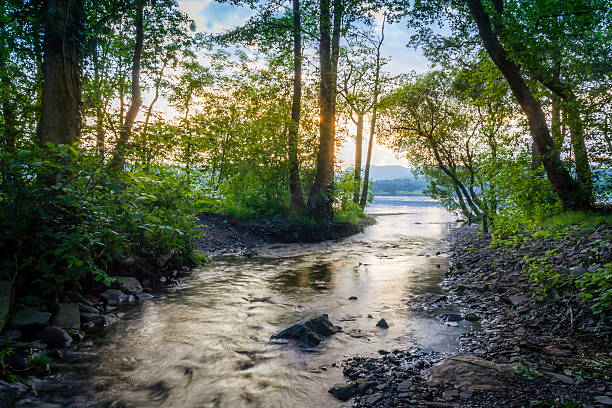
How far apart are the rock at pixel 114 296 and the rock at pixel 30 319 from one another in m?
1.54

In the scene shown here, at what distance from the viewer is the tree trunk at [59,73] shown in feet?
21.4

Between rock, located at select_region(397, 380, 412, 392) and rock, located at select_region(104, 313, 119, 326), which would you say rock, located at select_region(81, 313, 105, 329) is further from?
rock, located at select_region(397, 380, 412, 392)

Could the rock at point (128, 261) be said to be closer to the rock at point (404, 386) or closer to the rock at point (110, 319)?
the rock at point (110, 319)

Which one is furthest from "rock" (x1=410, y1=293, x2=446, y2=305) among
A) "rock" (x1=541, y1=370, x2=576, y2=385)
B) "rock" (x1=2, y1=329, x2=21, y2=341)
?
"rock" (x1=2, y1=329, x2=21, y2=341)

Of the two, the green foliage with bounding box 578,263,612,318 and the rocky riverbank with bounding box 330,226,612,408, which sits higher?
the green foliage with bounding box 578,263,612,318

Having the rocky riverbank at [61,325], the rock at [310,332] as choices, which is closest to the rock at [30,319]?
the rocky riverbank at [61,325]

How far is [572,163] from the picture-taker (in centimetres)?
952

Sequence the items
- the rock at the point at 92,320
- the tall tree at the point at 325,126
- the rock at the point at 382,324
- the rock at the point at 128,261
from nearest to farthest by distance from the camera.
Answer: the rock at the point at 92,320 < the rock at the point at 382,324 < the rock at the point at 128,261 < the tall tree at the point at 325,126

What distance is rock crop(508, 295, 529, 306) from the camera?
20.7ft

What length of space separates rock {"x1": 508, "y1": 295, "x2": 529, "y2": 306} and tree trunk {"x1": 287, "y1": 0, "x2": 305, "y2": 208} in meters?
13.2

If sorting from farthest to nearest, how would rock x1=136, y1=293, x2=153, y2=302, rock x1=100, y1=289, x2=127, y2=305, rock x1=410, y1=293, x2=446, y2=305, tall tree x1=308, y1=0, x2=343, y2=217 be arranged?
tall tree x1=308, y1=0, x2=343, y2=217
rock x1=136, y1=293, x2=153, y2=302
rock x1=410, y1=293, x2=446, y2=305
rock x1=100, y1=289, x2=127, y2=305

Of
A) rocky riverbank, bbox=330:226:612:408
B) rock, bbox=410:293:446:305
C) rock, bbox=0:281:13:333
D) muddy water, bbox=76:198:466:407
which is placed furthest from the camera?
rock, bbox=410:293:446:305

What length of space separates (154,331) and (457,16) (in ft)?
43.6

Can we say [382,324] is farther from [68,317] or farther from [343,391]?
[68,317]
